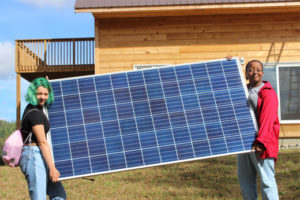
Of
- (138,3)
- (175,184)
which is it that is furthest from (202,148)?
(138,3)

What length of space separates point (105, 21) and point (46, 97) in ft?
29.0

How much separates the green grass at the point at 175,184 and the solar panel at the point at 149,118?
173 cm

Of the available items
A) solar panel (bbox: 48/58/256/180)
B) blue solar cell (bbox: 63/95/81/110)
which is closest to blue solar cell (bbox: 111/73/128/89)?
solar panel (bbox: 48/58/256/180)

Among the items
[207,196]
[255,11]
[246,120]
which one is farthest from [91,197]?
[255,11]

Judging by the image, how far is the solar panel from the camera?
496 centimetres

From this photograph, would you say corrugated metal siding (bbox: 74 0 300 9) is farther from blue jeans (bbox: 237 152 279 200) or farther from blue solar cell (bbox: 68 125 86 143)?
blue jeans (bbox: 237 152 279 200)

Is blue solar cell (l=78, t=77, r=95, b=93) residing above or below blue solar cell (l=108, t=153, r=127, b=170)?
above

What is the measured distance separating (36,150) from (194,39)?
Answer: 31.2 ft

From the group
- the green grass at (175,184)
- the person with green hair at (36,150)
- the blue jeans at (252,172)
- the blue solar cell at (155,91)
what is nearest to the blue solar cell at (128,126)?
the blue solar cell at (155,91)

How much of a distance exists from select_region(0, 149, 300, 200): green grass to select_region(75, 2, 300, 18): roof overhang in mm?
5078

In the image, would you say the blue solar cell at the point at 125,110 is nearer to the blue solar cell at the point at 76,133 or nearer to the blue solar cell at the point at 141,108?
the blue solar cell at the point at 141,108

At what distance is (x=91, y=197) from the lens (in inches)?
296

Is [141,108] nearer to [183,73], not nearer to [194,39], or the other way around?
[183,73]

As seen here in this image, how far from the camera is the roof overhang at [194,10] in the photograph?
12.1 metres
